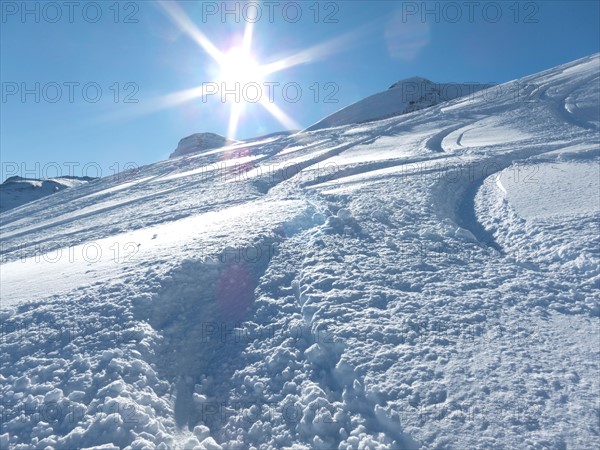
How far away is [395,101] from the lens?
28.4 meters

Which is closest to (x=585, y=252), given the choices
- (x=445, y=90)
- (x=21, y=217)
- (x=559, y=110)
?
(x=559, y=110)

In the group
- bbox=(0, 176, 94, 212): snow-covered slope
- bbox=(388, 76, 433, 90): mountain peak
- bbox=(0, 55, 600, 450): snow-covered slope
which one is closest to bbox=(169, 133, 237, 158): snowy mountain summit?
bbox=(0, 176, 94, 212): snow-covered slope

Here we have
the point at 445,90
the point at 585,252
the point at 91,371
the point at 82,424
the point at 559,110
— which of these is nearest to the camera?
the point at 82,424

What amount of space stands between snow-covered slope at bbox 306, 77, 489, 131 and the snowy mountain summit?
6.26 m

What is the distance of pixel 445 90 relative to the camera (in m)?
29.6

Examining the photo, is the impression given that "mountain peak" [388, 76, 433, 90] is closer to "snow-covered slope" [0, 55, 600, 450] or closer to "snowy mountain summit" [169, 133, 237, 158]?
"snowy mountain summit" [169, 133, 237, 158]

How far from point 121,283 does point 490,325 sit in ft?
9.29

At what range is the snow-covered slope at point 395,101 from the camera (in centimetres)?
2630

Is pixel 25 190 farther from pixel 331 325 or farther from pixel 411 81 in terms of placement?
pixel 331 325

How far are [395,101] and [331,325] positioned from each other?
92.3 feet

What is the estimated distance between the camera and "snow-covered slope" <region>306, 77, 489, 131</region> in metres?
26.3

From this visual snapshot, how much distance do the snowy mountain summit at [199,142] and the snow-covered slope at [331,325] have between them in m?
22.4

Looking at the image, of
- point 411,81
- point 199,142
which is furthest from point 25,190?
point 411,81

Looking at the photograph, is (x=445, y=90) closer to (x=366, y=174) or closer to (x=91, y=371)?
(x=366, y=174)
